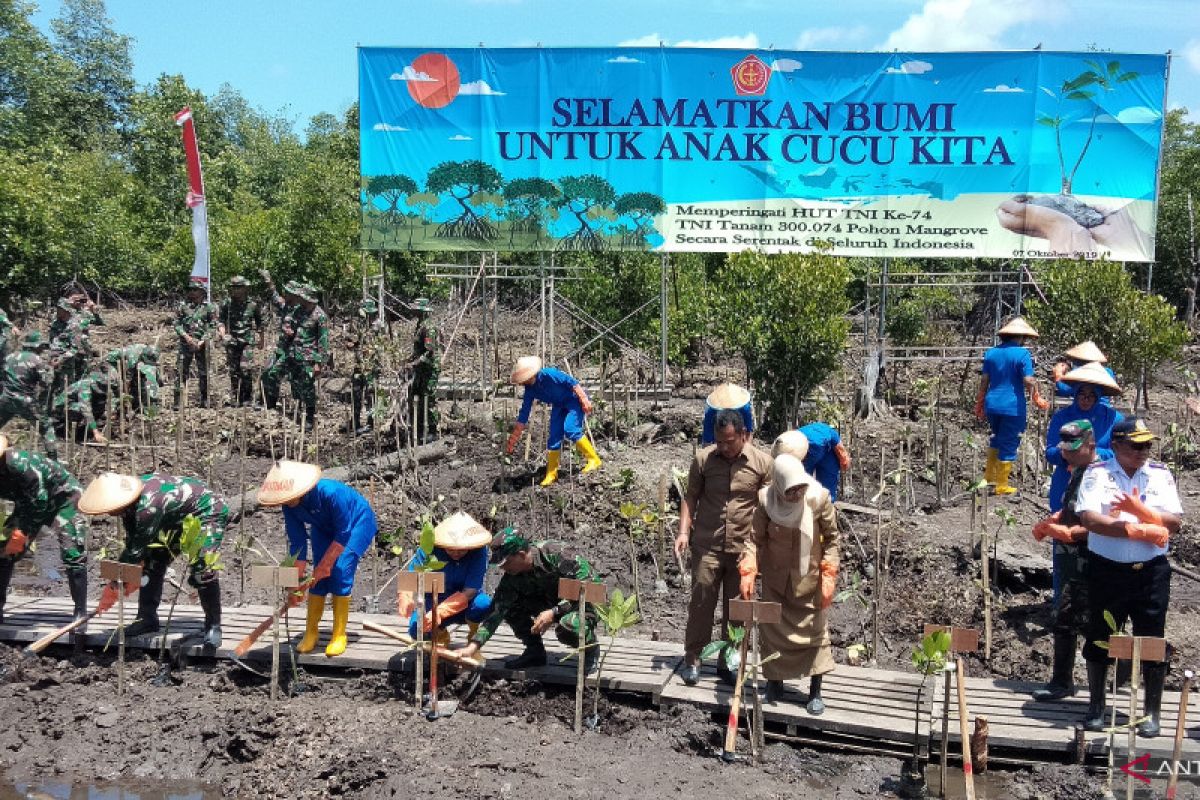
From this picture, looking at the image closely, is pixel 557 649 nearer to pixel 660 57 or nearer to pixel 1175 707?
pixel 1175 707

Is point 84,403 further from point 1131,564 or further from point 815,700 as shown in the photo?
point 1131,564

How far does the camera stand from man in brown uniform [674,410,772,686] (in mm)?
5488

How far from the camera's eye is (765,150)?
1230 centimetres

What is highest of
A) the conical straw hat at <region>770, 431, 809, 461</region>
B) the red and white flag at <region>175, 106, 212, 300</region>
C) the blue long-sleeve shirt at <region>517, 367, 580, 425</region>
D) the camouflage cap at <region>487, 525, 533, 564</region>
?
the red and white flag at <region>175, 106, 212, 300</region>

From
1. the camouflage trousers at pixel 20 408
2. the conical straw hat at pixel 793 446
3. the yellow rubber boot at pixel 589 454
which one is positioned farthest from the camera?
the camouflage trousers at pixel 20 408

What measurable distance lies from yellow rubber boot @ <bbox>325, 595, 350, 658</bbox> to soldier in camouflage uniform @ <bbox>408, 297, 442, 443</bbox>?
4376 mm

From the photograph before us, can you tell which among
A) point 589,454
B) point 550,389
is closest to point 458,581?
point 550,389

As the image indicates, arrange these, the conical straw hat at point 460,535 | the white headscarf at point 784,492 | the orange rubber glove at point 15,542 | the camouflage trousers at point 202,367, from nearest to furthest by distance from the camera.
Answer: the white headscarf at point 784,492
the conical straw hat at point 460,535
the orange rubber glove at point 15,542
the camouflage trousers at point 202,367

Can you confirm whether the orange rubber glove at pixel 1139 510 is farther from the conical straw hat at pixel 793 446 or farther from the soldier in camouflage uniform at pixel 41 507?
the soldier in camouflage uniform at pixel 41 507

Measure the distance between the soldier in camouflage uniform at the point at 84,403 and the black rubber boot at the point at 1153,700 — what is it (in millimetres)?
9141

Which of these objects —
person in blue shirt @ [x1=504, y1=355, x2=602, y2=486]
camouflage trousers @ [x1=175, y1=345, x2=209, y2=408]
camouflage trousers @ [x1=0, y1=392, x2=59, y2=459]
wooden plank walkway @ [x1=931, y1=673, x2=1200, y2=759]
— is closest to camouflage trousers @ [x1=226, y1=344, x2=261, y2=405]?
camouflage trousers @ [x1=175, y1=345, x2=209, y2=408]

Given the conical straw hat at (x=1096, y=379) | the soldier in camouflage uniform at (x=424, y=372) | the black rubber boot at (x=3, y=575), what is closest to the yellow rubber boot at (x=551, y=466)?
the soldier in camouflage uniform at (x=424, y=372)

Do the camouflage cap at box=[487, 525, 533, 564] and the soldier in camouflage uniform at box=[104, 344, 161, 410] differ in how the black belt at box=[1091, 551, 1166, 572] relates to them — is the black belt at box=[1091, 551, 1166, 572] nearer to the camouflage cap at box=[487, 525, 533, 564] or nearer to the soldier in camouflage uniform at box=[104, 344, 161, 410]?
the camouflage cap at box=[487, 525, 533, 564]

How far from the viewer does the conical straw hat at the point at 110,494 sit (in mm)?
5746
